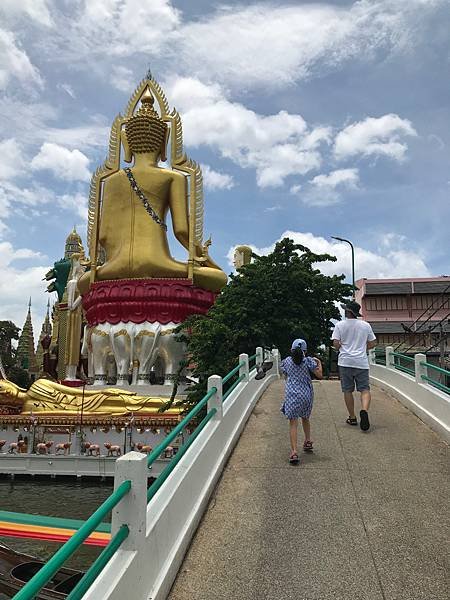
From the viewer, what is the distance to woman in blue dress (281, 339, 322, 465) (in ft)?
19.7

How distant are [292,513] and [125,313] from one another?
21327mm

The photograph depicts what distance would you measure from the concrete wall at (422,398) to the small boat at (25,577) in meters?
5.06

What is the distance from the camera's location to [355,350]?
7.28 m

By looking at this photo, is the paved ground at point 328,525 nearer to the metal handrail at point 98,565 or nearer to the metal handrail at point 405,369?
the metal handrail at point 98,565

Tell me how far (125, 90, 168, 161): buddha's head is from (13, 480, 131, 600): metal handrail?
26.3 meters

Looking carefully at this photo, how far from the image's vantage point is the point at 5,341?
57688 mm

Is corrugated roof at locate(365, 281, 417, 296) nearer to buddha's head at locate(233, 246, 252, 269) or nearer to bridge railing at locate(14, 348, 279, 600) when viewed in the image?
buddha's head at locate(233, 246, 252, 269)

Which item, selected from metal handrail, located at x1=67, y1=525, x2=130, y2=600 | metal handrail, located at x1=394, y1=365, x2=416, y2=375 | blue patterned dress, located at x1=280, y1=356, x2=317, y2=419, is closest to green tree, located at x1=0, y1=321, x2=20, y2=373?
metal handrail, located at x1=394, y1=365, x2=416, y2=375

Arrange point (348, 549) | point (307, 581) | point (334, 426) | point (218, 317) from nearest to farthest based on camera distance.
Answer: point (307, 581) < point (348, 549) < point (334, 426) < point (218, 317)

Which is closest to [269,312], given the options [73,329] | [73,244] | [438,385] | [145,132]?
[438,385]

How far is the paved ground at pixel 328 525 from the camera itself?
11.4 ft

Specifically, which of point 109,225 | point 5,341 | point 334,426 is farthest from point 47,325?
point 334,426

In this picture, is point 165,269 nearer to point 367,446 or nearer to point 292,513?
point 367,446

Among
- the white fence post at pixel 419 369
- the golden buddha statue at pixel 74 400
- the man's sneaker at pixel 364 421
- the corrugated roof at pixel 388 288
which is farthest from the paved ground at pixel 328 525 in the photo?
the corrugated roof at pixel 388 288
